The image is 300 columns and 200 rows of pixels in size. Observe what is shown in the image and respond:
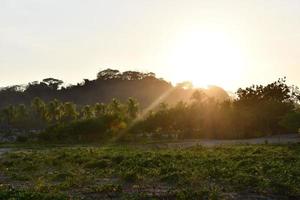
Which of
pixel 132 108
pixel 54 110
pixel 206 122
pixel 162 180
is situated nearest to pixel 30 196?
pixel 162 180

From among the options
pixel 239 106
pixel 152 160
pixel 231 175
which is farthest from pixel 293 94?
pixel 231 175

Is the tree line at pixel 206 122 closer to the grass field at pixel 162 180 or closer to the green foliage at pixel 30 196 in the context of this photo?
the grass field at pixel 162 180

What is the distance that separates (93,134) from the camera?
75875mm

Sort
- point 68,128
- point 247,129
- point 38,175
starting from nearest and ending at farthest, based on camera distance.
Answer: point 38,175 < point 247,129 < point 68,128

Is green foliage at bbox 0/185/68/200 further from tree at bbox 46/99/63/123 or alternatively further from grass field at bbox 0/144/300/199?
tree at bbox 46/99/63/123

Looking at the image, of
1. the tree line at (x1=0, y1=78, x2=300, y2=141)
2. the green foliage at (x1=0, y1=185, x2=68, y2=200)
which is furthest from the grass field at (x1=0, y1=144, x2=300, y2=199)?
the tree line at (x1=0, y1=78, x2=300, y2=141)

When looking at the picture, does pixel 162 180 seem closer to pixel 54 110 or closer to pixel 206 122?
pixel 206 122

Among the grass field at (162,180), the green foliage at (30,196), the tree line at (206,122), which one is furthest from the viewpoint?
the tree line at (206,122)

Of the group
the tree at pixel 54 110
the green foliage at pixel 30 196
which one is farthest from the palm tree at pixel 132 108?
the green foliage at pixel 30 196

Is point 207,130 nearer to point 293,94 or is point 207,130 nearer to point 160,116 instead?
point 160,116

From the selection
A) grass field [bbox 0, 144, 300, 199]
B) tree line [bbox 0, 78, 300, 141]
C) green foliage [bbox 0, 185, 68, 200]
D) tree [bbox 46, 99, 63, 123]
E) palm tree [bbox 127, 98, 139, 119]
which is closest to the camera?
green foliage [bbox 0, 185, 68, 200]

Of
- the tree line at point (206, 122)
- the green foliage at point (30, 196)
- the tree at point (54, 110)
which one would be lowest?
the green foliage at point (30, 196)

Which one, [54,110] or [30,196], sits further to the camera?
[54,110]

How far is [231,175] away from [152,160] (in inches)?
314
